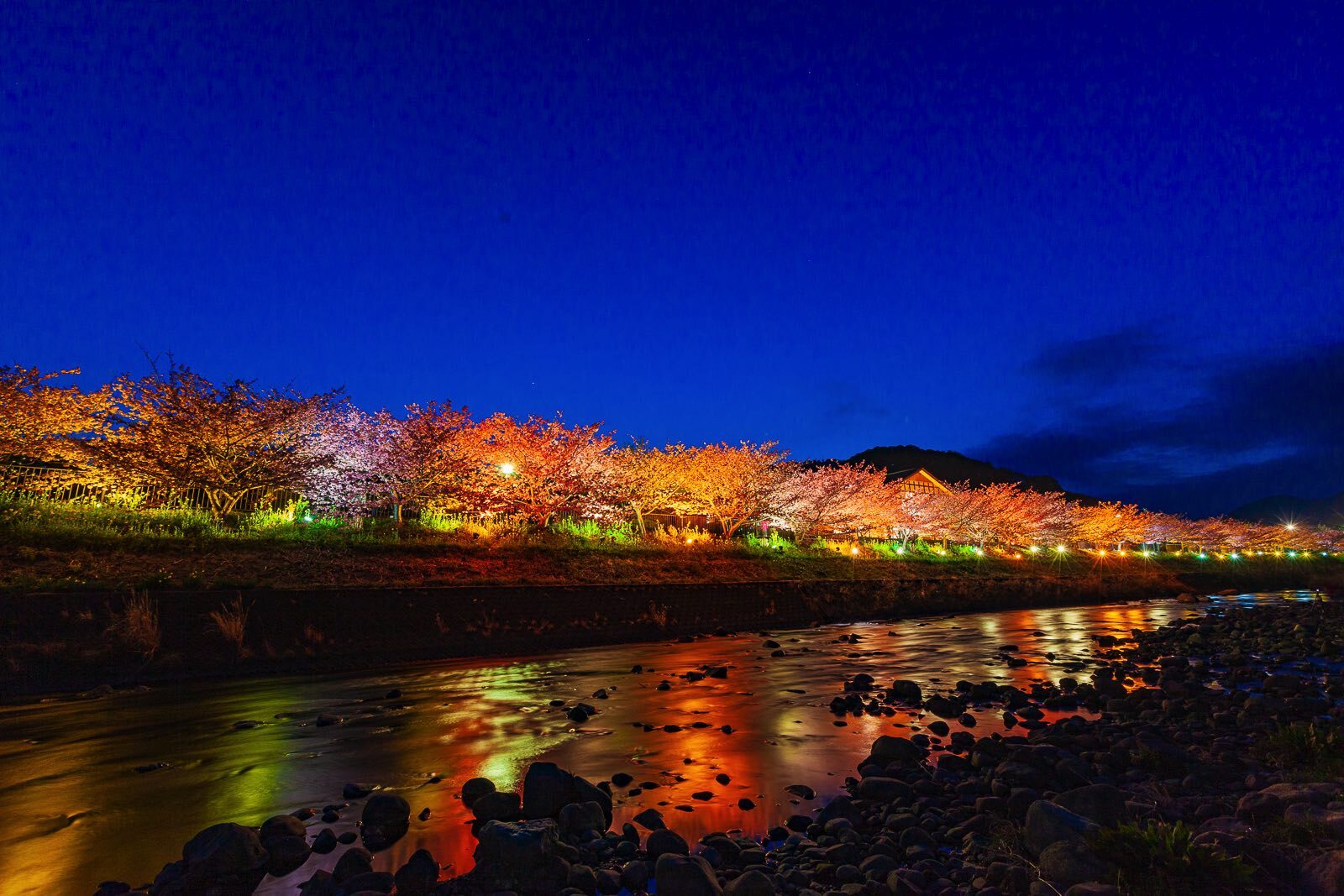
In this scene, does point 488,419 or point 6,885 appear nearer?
point 6,885

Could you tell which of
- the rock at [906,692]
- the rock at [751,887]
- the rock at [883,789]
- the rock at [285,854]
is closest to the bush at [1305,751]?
the rock at [883,789]

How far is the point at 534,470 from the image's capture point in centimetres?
3803

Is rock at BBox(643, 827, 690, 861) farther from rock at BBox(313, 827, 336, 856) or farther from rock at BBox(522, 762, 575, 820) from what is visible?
rock at BBox(313, 827, 336, 856)

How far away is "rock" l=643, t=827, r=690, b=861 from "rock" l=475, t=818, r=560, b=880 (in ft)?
3.20

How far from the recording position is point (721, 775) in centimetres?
919

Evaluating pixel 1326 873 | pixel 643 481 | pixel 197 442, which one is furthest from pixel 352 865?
pixel 643 481

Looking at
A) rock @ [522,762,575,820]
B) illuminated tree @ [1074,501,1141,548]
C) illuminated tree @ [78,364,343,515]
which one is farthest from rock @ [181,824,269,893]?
illuminated tree @ [1074,501,1141,548]

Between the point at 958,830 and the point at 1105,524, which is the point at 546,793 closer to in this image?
the point at 958,830

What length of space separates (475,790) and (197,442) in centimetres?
2585

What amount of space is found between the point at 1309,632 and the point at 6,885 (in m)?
33.7

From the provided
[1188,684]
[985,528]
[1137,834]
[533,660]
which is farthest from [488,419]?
[985,528]

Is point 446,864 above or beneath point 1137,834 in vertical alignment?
beneath

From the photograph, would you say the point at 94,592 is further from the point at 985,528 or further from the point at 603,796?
the point at 985,528

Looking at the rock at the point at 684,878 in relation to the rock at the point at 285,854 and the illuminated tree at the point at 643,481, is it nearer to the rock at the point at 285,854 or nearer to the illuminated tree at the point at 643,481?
the rock at the point at 285,854
